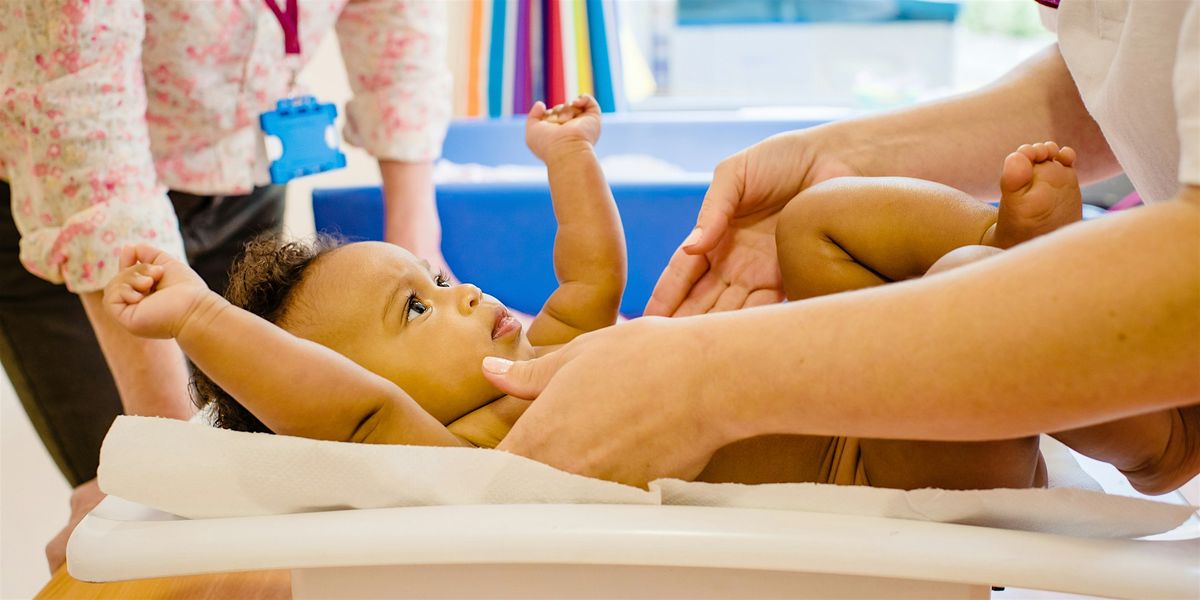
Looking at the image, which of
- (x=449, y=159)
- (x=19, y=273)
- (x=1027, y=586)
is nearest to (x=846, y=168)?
(x=1027, y=586)

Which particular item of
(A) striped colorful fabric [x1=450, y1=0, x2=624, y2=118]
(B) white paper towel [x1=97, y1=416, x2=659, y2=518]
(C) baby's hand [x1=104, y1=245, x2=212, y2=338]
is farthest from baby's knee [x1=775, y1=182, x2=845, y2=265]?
(A) striped colorful fabric [x1=450, y1=0, x2=624, y2=118]

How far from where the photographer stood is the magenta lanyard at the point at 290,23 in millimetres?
1160

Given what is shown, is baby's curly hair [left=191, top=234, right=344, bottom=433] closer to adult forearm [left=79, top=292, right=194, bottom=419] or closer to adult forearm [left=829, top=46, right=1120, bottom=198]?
adult forearm [left=79, top=292, right=194, bottom=419]

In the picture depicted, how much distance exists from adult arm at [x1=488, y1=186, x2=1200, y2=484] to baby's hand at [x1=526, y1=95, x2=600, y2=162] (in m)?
0.45

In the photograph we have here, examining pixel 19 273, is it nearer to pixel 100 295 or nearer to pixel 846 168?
pixel 100 295

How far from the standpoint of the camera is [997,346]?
47 cm

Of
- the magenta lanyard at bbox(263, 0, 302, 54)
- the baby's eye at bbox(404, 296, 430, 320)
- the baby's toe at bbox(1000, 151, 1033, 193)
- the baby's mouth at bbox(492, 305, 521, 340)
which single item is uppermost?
the magenta lanyard at bbox(263, 0, 302, 54)

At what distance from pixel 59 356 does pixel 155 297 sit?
2.04 feet

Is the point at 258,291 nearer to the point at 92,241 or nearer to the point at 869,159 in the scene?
the point at 92,241

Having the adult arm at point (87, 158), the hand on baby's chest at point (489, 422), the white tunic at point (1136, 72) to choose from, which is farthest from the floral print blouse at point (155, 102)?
the white tunic at point (1136, 72)

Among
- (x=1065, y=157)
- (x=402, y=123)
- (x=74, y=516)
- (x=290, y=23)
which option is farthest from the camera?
(x=402, y=123)

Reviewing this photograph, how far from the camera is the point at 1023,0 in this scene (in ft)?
9.18

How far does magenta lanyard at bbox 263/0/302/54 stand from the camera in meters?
1.16

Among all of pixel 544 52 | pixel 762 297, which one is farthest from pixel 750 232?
pixel 544 52
